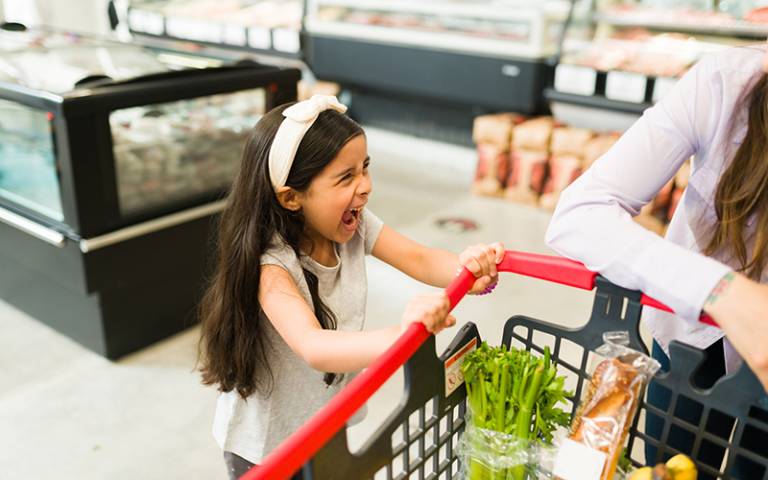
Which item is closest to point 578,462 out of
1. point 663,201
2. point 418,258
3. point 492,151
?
point 418,258

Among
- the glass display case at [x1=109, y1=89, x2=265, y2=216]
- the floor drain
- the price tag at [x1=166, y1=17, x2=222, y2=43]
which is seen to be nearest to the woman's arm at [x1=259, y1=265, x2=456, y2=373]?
the glass display case at [x1=109, y1=89, x2=265, y2=216]

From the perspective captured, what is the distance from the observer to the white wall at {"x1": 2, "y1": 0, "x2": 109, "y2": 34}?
6160 mm

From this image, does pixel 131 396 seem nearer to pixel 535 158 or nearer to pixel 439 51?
pixel 535 158

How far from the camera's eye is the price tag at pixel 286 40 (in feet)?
17.6

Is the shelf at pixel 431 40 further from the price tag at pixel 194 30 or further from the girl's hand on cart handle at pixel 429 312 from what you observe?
the girl's hand on cart handle at pixel 429 312

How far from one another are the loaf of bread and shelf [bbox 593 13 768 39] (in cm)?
331

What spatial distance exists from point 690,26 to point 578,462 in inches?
145

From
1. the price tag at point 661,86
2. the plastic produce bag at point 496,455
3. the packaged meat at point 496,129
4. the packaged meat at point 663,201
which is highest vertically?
the price tag at point 661,86

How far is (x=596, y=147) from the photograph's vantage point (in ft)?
13.5

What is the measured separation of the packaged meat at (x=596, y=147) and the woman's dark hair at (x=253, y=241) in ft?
10.3

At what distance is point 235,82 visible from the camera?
112 inches

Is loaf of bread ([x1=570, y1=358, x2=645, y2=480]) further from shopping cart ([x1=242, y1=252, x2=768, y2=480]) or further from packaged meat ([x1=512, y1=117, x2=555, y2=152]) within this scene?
packaged meat ([x1=512, y1=117, x2=555, y2=152])

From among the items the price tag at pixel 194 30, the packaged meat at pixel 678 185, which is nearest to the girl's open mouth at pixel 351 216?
the packaged meat at pixel 678 185

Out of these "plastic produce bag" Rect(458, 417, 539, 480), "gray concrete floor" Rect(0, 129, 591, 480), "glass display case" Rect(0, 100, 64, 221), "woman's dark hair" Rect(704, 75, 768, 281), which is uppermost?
"woman's dark hair" Rect(704, 75, 768, 281)
